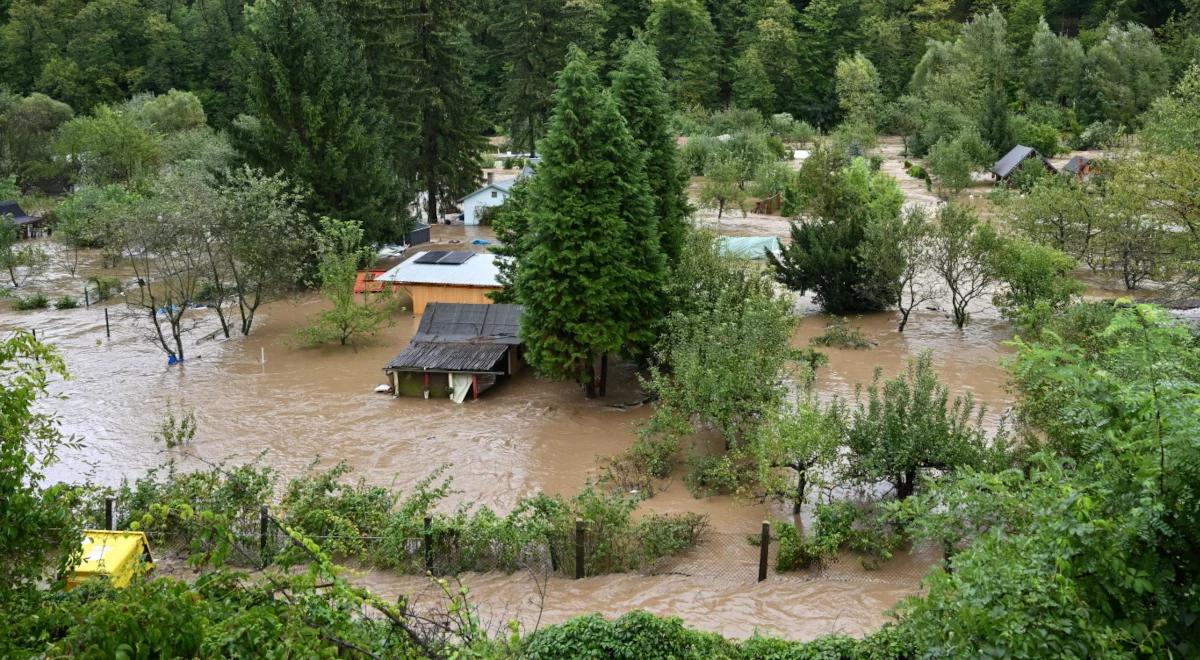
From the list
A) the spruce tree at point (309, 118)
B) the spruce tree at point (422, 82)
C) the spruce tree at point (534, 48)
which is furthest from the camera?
the spruce tree at point (534, 48)

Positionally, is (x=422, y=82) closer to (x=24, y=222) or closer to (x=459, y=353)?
(x=24, y=222)

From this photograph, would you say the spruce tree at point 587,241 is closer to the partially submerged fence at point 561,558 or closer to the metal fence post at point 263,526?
the partially submerged fence at point 561,558

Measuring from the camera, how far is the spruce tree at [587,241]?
798 inches

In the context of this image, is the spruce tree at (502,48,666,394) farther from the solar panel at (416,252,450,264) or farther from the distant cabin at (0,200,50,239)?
the distant cabin at (0,200,50,239)

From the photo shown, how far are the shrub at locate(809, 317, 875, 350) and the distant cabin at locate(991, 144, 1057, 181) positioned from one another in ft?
84.5

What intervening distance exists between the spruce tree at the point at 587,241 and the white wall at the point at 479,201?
78.0 feet

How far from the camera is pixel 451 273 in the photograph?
3016 centimetres

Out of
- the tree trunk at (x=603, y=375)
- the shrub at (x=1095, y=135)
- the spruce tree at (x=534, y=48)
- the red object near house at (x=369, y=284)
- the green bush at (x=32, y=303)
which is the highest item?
the spruce tree at (x=534, y=48)

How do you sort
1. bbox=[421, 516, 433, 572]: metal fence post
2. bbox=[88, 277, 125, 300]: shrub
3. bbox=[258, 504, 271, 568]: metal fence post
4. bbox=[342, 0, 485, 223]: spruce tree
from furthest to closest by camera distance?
1. bbox=[342, 0, 485, 223]: spruce tree
2. bbox=[88, 277, 125, 300]: shrub
3. bbox=[421, 516, 433, 572]: metal fence post
4. bbox=[258, 504, 271, 568]: metal fence post

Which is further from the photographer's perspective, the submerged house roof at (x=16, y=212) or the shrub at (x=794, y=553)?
the submerged house roof at (x=16, y=212)

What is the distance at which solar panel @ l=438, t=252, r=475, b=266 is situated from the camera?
3098cm

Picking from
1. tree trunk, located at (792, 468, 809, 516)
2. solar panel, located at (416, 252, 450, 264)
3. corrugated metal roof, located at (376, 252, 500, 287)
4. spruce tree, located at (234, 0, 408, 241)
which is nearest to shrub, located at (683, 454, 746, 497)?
tree trunk, located at (792, 468, 809, 516)

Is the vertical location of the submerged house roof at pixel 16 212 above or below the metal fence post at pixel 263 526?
above

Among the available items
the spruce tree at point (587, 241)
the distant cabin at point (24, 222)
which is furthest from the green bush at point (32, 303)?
the spruce tree at point (587, 241)
